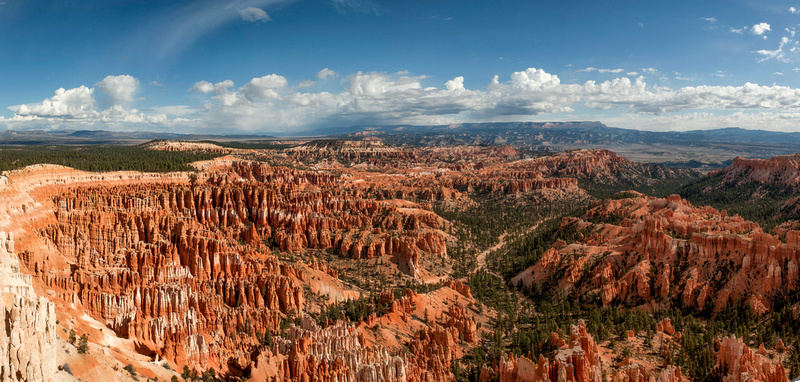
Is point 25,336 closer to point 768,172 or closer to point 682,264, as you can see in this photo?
point 682,264

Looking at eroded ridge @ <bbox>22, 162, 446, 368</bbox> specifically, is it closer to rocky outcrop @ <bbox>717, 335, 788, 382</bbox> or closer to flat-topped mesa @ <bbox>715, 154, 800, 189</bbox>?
rocky outcrop @ <bbox>717, 335, 788, 382</bbox>

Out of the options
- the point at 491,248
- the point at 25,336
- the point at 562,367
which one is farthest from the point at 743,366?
the point at 491,248

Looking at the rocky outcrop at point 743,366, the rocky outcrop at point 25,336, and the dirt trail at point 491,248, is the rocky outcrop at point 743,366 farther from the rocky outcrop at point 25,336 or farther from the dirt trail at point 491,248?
the dirt trail at point 491,248

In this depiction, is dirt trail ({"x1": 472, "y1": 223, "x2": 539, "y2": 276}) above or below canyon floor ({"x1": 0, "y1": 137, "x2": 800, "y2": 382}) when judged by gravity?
below

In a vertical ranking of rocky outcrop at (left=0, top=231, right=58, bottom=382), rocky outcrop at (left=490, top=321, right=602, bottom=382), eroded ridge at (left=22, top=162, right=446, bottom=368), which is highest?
rocky outcrop at (left=0, top=231, right=58, bottom=382)

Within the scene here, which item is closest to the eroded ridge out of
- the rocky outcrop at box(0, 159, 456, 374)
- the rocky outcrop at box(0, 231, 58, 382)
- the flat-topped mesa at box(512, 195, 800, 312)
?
the rocky outcrop at box(0, 159, 456, 374)

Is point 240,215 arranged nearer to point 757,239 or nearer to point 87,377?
point 87,377

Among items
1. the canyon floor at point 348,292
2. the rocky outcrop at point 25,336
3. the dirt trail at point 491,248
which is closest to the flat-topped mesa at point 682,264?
the canyon floor at point 348,292
